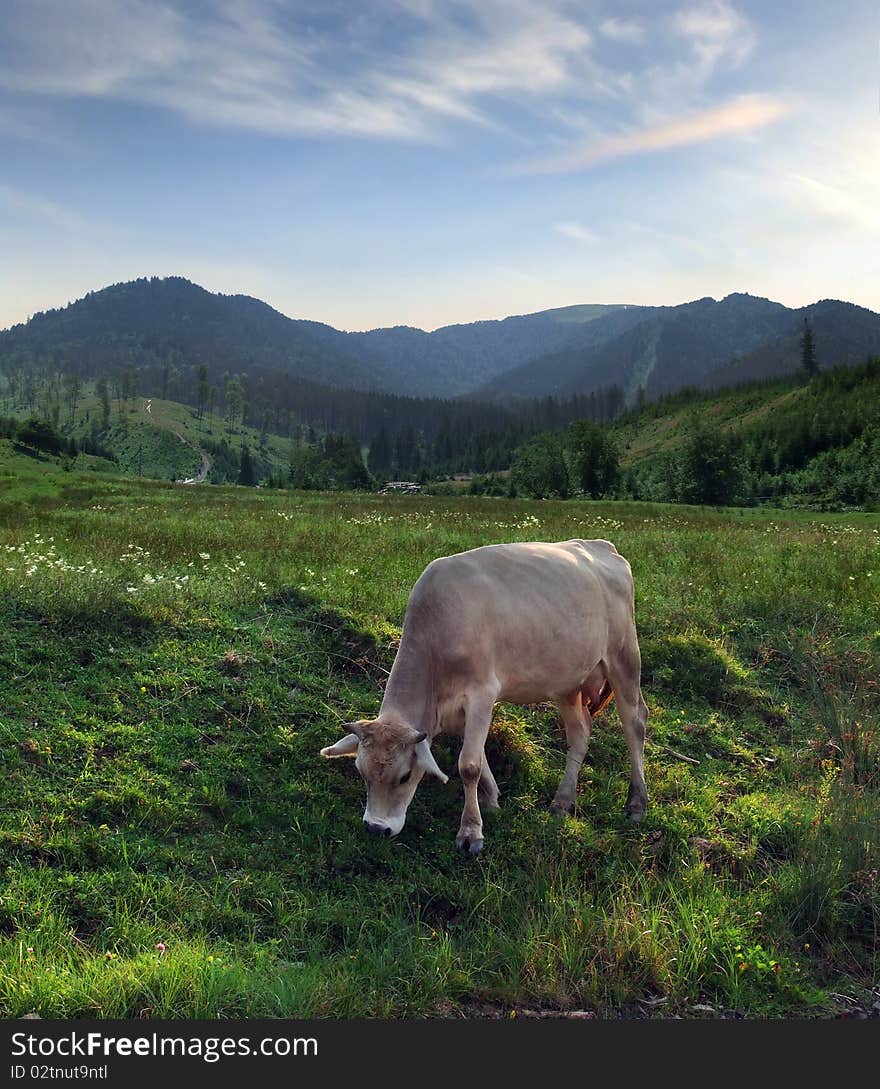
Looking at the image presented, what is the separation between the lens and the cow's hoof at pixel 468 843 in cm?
645

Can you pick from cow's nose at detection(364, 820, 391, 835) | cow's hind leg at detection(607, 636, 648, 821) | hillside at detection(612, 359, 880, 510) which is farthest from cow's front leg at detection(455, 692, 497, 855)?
hillside at detection(612, 359, 880, 510)

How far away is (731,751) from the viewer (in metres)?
9.01

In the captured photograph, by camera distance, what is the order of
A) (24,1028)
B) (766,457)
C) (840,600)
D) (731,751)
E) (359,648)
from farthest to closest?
(766,457)
(840,600)
(359,648)
(731,751)
(24,1028)

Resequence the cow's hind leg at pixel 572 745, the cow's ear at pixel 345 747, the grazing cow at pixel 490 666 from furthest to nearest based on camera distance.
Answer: the cow's hind leg at pixel 572 745, the cow's ear at pixel 345 747, the grazing cow at pixel 490 666

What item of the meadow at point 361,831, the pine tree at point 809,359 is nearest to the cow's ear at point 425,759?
the meadow at point 361,831

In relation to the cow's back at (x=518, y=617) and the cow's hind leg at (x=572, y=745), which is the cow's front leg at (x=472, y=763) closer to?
the cow's back at (x=518, y=617)

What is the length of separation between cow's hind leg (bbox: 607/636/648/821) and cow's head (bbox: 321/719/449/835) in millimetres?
2762

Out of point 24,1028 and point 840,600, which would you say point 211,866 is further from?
point 840,600

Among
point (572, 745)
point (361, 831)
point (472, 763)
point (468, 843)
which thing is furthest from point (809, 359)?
point (361, 831)

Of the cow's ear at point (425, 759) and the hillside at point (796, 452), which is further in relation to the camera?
the hillside at point (796, 452)

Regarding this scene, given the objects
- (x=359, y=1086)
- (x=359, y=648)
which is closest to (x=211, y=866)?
(x=359, y=1086)

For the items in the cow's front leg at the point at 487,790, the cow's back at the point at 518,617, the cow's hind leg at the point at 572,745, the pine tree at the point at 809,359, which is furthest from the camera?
the pine tree at the point at 809,359

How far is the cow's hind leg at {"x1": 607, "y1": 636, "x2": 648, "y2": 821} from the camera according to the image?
7.72 m

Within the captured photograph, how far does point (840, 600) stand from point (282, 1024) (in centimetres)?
1296
